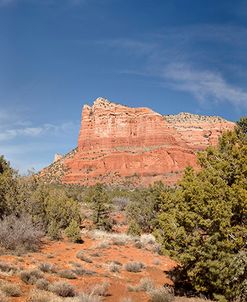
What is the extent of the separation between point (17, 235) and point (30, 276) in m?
7.78

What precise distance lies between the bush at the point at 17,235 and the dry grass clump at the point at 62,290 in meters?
8.44

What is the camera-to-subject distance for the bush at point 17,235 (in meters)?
21.2

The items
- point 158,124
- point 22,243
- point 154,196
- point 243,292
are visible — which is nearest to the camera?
point 243,292

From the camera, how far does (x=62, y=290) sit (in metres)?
12.7

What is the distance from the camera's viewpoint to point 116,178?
12862cm

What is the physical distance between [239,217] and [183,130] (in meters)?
137

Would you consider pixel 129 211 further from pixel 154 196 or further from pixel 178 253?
pixel 178 253

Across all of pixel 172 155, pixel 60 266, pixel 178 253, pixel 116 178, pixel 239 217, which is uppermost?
pixel 172 155

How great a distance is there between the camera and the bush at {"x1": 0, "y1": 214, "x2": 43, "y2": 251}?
836 inches

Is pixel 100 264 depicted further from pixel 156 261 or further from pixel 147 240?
pixel 147 240

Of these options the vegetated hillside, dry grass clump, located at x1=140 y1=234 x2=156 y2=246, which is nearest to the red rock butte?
dry grass clump, located at x1=140 y1=234 x2=156 y2=246

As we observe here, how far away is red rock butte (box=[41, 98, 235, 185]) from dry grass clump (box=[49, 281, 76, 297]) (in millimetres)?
109943

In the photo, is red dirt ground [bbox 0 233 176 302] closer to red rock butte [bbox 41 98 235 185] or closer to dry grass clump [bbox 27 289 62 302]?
dry grass clump [bbox 27 289 62 302]

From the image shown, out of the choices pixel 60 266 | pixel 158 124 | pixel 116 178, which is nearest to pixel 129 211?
pixel 60 266
